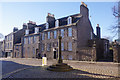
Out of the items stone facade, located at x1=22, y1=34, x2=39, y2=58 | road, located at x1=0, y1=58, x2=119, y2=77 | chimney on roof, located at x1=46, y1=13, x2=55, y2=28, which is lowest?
road, located at x1=0, y1=58, x2=119, y2=77

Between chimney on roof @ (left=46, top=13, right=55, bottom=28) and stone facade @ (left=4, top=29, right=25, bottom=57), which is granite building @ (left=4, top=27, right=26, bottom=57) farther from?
chimney on roof @ (left=46, top=13, right=55, bottom=28)

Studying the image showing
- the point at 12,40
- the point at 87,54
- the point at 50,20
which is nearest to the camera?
the point at 87,54

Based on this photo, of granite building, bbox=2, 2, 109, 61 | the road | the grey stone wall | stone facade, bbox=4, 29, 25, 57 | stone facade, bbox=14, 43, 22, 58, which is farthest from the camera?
stone facade, bbox=4, 29, 25, 57

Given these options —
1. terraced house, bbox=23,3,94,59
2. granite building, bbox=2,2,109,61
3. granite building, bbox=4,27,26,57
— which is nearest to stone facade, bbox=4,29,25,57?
granite building, bbox=4,27,26,57

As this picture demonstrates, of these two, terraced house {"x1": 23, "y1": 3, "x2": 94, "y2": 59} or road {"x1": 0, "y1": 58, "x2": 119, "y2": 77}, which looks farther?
terraced house {"x1": 23, "y1": 3, "x2": 94, "y2": 59}

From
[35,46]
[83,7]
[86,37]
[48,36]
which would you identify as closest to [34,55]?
[35,46]

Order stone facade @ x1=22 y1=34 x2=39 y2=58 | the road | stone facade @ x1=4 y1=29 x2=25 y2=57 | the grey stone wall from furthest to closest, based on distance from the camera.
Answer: stone facade @ x1=4 y1=29 x2=25 y2=57
stone facade @ x1=22 y1=34 x2=39 y2=58
the grey stone wall
the road

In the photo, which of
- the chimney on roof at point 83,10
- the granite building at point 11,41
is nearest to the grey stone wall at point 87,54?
the chimney on roof at point 83,10

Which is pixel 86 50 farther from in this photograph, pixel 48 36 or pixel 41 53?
pixel 41 53

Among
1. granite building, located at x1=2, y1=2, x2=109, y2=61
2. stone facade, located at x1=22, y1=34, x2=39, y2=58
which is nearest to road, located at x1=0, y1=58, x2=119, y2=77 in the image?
Result: granite building, located at x1=2, y1=2, x2=109, y2=61

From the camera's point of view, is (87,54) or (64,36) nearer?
(87,54)

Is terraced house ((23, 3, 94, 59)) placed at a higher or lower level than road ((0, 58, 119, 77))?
higher

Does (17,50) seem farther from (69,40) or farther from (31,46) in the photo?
(69,40)

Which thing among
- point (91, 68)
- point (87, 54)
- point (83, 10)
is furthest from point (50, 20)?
point (91, 68)
